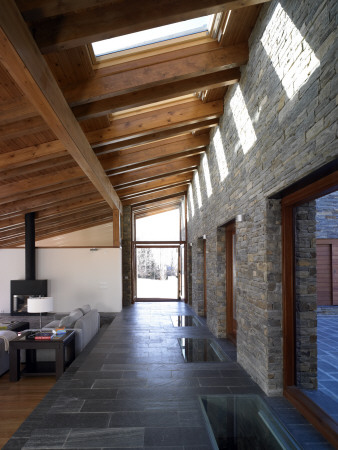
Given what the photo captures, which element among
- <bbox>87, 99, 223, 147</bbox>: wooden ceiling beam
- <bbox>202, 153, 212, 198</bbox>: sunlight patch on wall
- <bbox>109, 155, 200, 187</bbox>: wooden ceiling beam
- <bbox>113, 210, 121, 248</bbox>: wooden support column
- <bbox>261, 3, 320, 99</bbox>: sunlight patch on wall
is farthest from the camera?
<bbox>113, 210, 121, 248</bbox>: wooden support column

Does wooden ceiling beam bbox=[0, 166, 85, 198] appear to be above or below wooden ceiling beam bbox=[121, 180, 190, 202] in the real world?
below

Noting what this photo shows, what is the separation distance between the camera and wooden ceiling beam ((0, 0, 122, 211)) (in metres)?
2.39

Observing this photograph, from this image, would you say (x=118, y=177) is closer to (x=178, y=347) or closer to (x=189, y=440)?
(x=178, y=347)

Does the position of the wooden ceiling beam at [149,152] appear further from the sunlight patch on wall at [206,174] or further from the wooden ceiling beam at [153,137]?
the wooden ceiling beam at [153,137]

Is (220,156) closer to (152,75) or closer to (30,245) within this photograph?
(152,75)

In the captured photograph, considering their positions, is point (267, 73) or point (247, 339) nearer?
point (267, 73)

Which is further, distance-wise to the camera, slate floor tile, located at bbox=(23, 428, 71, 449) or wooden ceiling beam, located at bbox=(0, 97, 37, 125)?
wooden ceiling beam, located at bbox=(0, 97, 37, 125)

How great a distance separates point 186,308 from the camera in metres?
10.9

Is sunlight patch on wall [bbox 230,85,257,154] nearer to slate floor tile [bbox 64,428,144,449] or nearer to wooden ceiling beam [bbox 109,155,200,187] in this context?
slate floor tile [bbox 64,428,144,449]

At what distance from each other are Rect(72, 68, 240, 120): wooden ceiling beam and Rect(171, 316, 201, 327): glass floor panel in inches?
201

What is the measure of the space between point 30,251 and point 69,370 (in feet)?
17.6

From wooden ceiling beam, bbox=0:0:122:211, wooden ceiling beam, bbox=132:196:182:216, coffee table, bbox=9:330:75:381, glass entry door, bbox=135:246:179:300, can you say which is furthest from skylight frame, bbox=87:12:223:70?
glass entry door, bbox=135:246:179:300

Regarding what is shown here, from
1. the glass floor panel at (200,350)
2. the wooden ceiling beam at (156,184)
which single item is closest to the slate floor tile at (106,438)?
the glass floor panel at (200,350)

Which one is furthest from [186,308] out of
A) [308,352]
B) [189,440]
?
[189,440]
